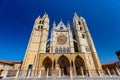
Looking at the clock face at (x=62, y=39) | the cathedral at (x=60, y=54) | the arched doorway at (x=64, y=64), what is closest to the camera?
the cathedral at (x=60, y=54)

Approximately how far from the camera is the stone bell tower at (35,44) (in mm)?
22552

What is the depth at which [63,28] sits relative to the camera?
32.6 m

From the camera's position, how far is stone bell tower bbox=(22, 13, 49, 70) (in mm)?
22552

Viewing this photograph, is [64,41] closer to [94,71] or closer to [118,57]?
[94,71]

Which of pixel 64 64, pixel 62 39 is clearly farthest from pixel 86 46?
pixel 64 64

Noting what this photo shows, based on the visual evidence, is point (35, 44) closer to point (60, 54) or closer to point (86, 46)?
point (60, 54)

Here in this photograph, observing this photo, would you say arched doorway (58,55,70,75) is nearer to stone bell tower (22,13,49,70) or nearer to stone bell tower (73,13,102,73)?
stone bell tower (73,13,102,73)

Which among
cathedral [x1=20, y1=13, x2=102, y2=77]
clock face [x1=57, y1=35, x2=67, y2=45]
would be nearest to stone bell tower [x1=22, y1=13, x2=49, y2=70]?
cathedral [x1=20, y1=13, x2=102, y2=77]

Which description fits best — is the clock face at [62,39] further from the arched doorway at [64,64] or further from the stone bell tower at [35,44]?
the arched doorway at [64,64]

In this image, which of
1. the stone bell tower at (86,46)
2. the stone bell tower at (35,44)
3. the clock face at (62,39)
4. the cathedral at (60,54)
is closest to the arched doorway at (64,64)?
the cathedral at (60,54)

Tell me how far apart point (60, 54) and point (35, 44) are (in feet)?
29.2

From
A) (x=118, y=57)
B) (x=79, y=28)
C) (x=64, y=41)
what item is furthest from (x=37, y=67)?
(x=118, y=57)

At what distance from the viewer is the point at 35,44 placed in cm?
2666

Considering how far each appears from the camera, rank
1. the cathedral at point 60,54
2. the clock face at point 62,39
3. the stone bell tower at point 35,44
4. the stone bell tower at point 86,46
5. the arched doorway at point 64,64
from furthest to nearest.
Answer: the clock face at point 62,39
the stone bell tower at point 86,46
the stone bell tower at point 35,44
the arched doorway at point 64,64
the cathedral at point 60,54
